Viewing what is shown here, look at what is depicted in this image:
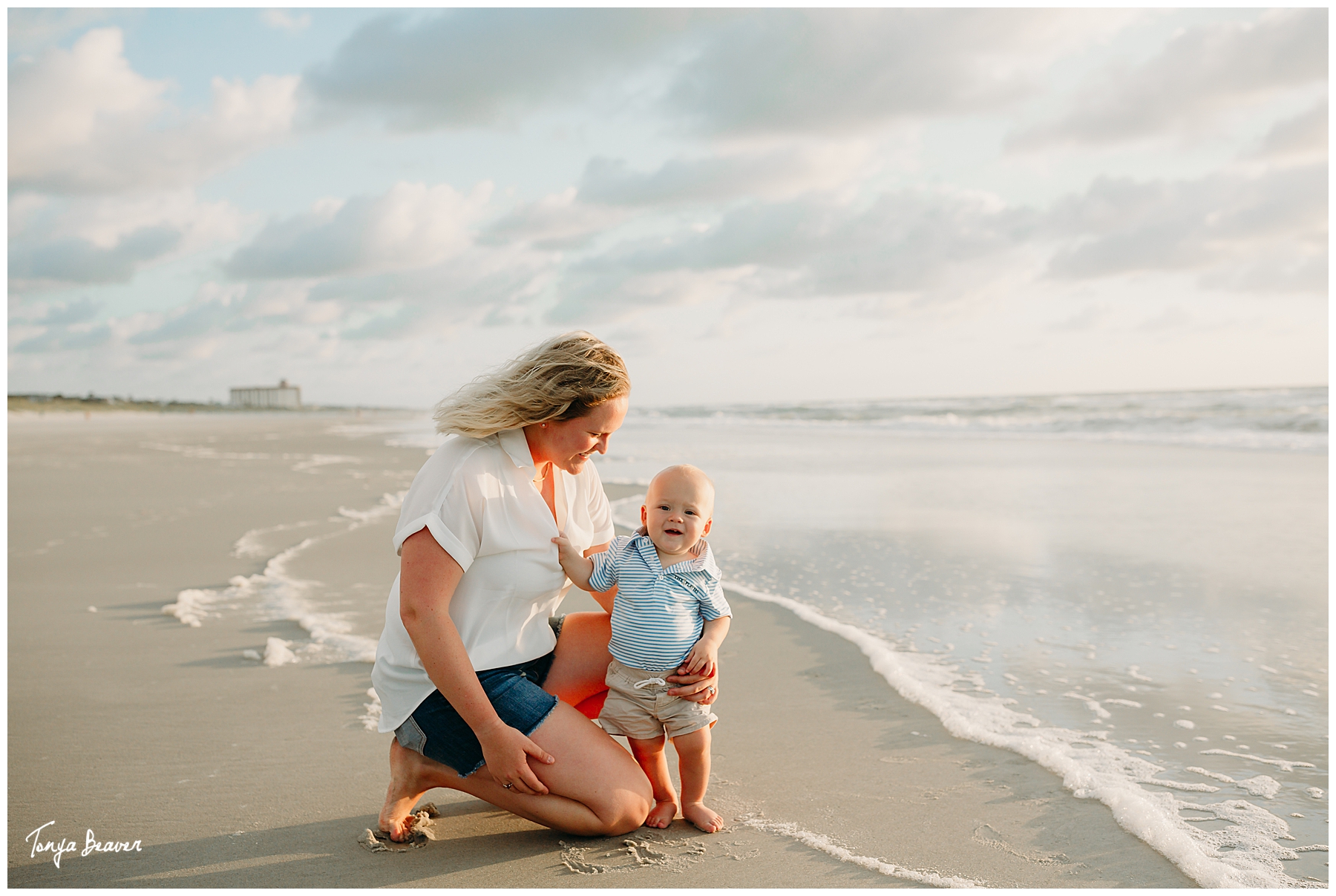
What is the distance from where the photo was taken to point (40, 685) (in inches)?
160

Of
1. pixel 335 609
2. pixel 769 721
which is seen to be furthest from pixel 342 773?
pixel 335 609

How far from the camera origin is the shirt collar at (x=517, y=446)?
2893mm

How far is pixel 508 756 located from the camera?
261cm

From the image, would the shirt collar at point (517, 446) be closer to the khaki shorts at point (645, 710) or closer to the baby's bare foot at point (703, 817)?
the khaki shorts at point (645, 710)

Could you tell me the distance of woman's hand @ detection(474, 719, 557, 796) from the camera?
2609 millimetres

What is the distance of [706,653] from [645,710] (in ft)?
0.92

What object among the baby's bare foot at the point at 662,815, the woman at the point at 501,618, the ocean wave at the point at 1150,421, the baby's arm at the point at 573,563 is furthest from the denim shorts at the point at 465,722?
the ocean wave at the point at 1150,421

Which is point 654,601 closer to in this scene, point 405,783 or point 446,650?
point 446,650

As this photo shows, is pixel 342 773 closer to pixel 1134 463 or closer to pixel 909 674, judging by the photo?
pixel 909 674

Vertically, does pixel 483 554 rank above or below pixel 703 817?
above

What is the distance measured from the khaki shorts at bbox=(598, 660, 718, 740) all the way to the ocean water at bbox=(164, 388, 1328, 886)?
1.27 meters
